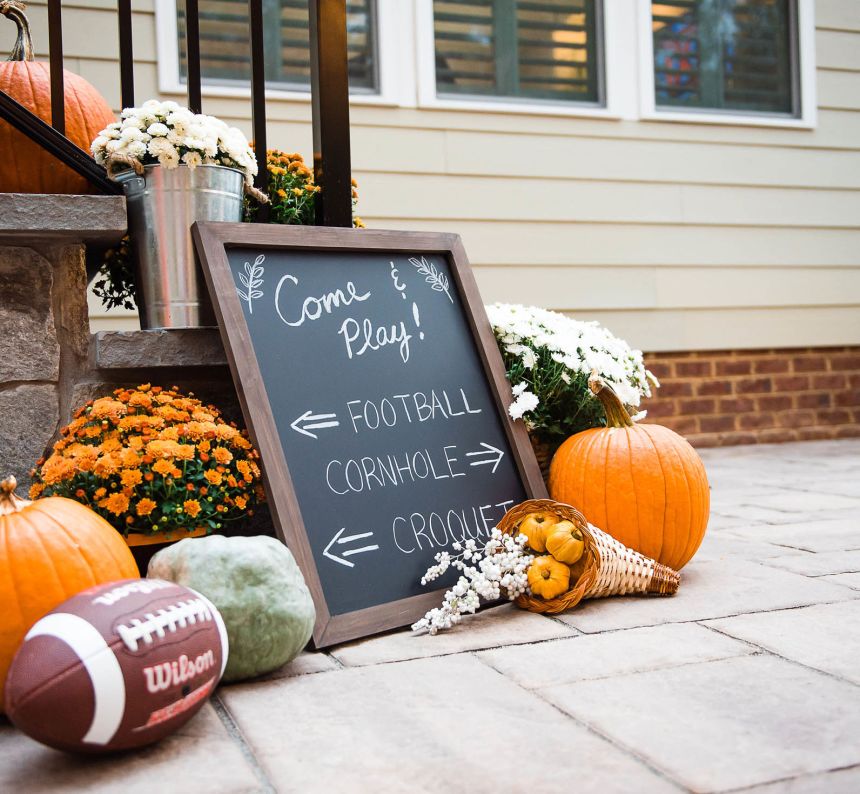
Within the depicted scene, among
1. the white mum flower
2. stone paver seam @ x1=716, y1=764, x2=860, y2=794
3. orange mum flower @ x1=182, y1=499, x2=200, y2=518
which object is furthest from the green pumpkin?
the white mum flower

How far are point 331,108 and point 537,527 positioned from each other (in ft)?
3.89

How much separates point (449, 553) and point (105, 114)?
4.63 feet

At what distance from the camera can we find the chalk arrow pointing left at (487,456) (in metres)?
2.17

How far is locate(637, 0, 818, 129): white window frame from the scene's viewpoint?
490 centimetres

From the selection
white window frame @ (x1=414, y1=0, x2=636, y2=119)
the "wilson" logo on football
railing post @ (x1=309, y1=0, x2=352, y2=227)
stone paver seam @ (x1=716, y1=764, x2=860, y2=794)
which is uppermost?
white window frame @ (x1=414, y1=0, x2=636, y2=119)

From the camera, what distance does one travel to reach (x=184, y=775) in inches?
46.6

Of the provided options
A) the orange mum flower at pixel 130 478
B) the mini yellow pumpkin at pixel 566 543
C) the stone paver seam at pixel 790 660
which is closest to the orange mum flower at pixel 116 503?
the orange mum flower at pixel 130 478

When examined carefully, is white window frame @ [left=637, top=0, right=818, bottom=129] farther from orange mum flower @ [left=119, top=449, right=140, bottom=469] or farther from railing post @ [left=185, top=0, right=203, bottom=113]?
orange mum flower @ [left=119, top=449, right=140, bottom=469]

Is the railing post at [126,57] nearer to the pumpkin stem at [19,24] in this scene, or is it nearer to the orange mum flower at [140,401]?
the pumpkin stem at [19,24]

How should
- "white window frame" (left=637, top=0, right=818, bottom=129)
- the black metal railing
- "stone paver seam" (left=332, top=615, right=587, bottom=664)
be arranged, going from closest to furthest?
"stone paver seam" (left=332, top=615, right=587, bottom=664)
the black metal railing
"white window frame" (left=637, top=0, right=818, bottom=129)

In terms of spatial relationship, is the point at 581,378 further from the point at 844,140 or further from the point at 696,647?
the point at 844,140

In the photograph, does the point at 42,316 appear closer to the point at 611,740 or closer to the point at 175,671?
→ the point at 175,671

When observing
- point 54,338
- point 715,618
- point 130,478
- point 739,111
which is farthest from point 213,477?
point 739,111

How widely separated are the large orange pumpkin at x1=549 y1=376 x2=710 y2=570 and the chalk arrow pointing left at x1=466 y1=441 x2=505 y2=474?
0.16m
